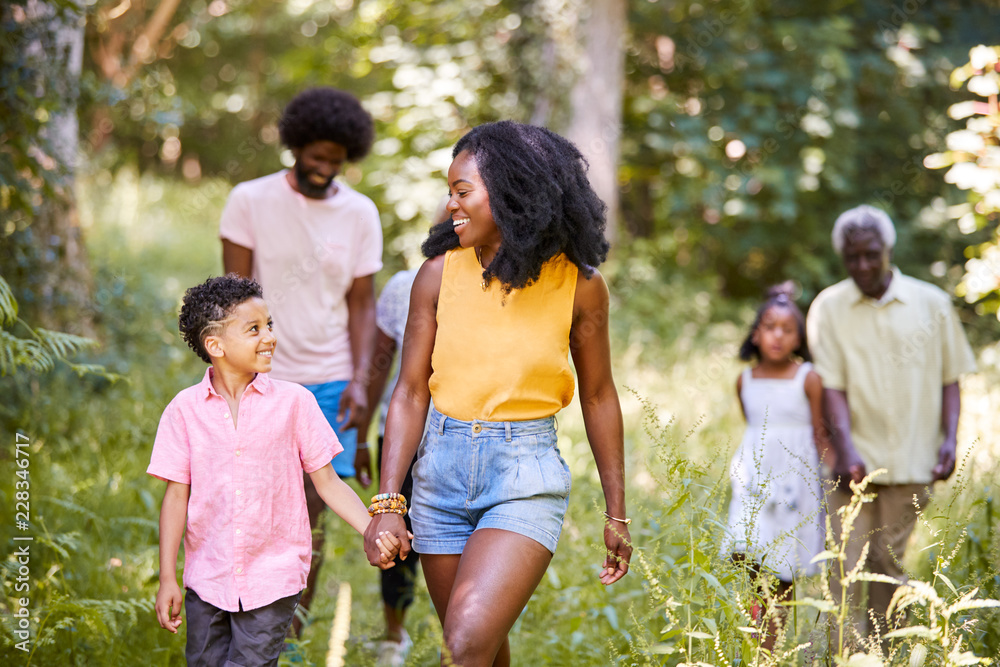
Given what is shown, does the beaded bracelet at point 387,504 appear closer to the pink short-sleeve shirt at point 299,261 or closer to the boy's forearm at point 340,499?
the boy's forearm at point 340,499

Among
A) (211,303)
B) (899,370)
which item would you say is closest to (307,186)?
(211,303)

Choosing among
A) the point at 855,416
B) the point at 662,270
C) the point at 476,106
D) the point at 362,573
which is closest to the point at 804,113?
the point at 662,270

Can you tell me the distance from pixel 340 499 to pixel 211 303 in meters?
0.72

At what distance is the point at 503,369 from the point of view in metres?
2.73

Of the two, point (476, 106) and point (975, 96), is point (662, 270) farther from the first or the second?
point (975, 96)

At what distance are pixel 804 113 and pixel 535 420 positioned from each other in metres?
9.08

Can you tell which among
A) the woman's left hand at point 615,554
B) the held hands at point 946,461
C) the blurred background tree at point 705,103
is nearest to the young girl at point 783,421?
the held hands at point 946,461

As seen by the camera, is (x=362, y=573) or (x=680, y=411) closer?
(x=362, y=573)

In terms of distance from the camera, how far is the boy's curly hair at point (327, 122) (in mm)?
4082

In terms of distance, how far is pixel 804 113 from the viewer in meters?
10.6

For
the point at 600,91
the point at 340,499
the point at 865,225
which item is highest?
the point at 600,91

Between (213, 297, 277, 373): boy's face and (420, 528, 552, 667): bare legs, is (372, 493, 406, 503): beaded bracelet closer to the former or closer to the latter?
(420, 528, 552, 667): bare legs

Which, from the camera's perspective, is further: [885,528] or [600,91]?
[600,91]

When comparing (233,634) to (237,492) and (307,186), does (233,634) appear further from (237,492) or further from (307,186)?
(307,186)
